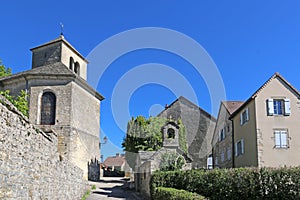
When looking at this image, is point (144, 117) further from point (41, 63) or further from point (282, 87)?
point (282, 87)

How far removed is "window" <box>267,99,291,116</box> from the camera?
2405 cm

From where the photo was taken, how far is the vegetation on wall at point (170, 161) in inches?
796

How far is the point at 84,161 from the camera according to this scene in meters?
29.6

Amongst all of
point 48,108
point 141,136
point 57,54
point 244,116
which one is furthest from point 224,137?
point 57,54

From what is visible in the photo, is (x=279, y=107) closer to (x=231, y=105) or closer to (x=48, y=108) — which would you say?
(x=231, y=105)

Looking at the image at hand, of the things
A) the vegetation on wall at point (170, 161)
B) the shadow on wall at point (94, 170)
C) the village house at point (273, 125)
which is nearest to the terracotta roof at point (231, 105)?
the village house at point (273, 125)

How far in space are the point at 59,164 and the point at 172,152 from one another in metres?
9.07

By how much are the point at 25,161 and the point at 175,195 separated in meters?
6.05

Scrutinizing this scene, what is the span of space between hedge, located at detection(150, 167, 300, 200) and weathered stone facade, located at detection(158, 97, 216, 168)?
861 inches

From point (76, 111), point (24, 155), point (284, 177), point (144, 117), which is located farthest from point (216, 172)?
point (144, 117)

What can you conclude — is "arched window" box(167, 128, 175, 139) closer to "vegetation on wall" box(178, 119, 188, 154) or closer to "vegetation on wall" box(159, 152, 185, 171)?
"vegetation on wall" box(159, 152, 185, 171)

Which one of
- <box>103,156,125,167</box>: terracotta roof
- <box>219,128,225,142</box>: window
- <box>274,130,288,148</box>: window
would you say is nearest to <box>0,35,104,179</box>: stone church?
<box>219,128,225,142</box>: window

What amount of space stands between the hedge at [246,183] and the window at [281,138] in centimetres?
999

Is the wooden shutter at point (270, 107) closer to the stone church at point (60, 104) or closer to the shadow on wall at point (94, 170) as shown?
the stone church at point (60, 104)
